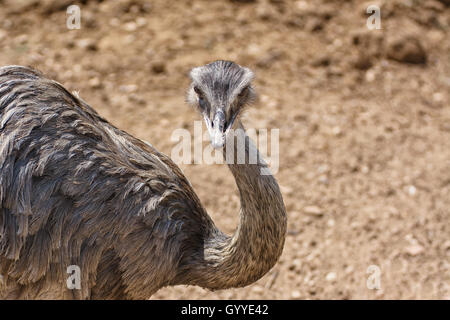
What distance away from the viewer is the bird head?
3.19m

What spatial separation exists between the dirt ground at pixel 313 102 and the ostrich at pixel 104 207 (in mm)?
1080

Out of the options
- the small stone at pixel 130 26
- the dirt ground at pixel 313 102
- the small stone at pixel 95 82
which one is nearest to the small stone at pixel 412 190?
the dirt ground at pixel 313 102

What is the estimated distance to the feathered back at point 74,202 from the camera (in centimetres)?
338

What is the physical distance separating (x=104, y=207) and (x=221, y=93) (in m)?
0.89

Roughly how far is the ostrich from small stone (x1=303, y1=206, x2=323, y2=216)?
1738 millimetres

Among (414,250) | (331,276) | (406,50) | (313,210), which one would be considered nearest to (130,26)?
(406,50)

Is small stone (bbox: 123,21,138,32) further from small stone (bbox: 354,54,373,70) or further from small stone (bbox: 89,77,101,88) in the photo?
small stone (bbox: 354,54,373,70)

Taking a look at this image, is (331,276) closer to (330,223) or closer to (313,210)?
(330,223)

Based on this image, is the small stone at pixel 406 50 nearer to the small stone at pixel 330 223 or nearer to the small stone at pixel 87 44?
the small stone at pixel 330 223

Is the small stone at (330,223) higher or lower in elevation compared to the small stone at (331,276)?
higher

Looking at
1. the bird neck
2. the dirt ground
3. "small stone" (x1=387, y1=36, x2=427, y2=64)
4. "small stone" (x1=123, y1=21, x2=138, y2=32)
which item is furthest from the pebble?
"small stone" (x1=123, y1=21, x2=138, y2=32)

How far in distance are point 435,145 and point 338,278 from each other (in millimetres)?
2014

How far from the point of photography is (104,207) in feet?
11.6

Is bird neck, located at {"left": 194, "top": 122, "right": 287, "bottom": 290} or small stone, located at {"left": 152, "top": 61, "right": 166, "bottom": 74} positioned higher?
Answer: small stone, located at {"left": 152, "top": 61, "right": 166, "bottom": 74}
